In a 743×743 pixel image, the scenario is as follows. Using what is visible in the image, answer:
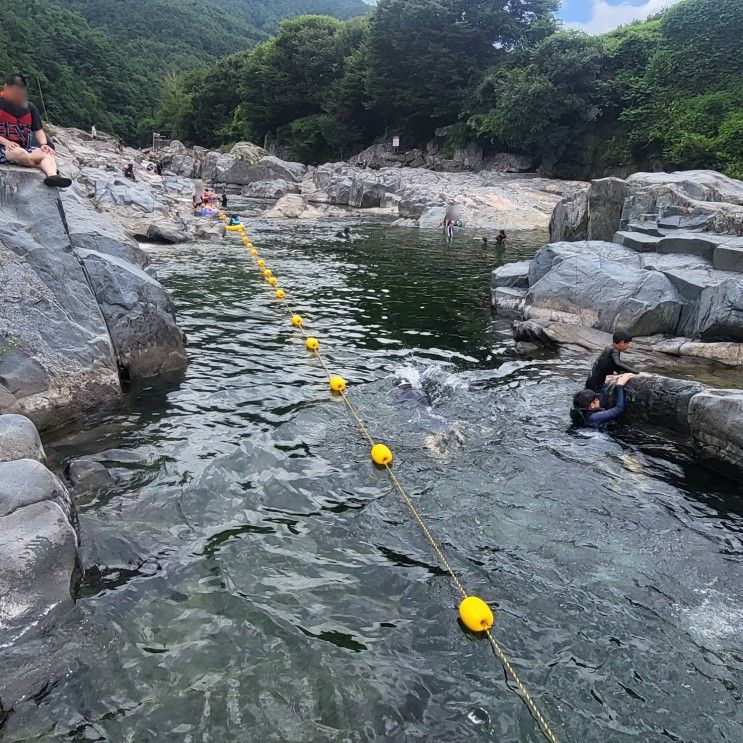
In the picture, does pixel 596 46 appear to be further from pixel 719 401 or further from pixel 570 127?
pixel 719 401

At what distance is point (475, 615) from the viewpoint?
4684 millimetres

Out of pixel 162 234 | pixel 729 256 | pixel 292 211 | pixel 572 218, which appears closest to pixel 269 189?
pixel 292 211

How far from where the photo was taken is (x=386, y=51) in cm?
5678

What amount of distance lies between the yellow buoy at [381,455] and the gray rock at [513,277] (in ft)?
34.4

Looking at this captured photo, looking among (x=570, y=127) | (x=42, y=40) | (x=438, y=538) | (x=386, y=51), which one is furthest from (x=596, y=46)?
(x=42, y=40)

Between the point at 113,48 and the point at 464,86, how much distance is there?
85614mm

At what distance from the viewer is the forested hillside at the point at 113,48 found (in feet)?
284

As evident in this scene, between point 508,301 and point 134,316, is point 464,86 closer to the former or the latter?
point 508,301

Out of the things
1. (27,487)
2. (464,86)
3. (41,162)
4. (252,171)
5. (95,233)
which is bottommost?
(27,487)

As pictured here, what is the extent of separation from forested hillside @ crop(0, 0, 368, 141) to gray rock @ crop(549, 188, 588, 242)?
74.5m

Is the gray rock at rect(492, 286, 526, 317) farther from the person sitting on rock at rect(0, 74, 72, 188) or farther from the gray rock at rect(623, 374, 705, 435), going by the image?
the person sitting on rock at rect(0, 74, 72, 188)

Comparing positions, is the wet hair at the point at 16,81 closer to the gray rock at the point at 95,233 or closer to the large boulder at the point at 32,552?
the gray rock at the point at 95,233

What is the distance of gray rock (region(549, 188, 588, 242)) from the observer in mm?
20984

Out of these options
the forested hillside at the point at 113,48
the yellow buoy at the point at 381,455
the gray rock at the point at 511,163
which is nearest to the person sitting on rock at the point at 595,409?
the yellow buoy at the point at 381,455
